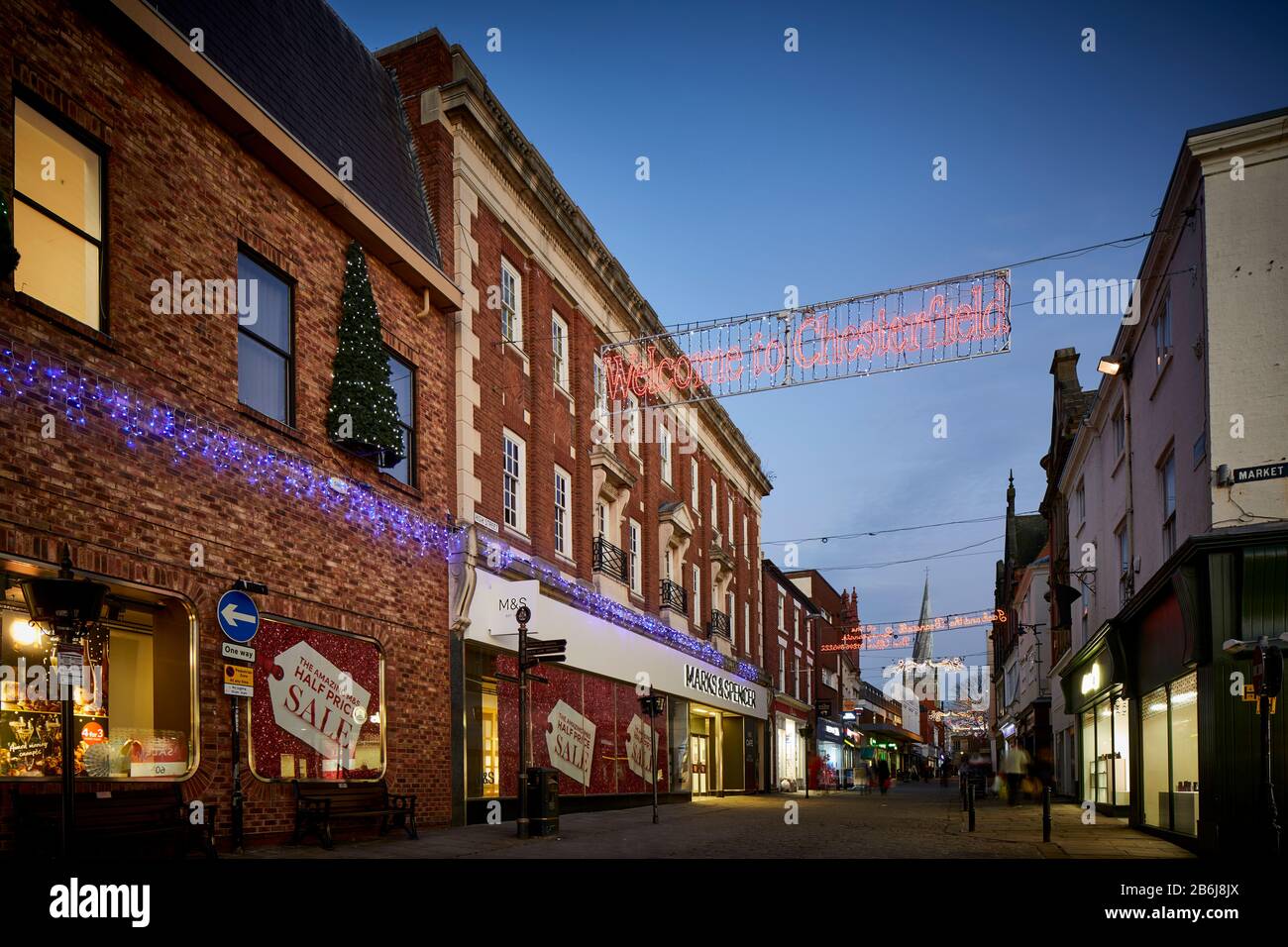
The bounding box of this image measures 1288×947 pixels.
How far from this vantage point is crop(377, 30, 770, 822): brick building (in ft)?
65.4

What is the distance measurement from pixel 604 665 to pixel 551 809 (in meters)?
8.90

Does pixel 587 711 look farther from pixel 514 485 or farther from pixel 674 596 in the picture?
pixel 674 596

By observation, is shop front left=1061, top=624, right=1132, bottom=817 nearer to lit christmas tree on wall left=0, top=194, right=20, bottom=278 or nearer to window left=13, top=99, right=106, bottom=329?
window left=13, top=99, right=106, bottom=329

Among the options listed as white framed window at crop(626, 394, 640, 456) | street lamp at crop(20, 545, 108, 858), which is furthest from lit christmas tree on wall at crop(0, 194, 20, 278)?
white framed window at crop(626, 394, 640, 456)

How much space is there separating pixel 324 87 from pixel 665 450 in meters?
18.3

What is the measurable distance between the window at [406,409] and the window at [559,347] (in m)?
7.11

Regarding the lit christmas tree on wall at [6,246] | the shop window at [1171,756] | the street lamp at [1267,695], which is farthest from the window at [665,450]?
the lit christmas tree on wall at [6,246]

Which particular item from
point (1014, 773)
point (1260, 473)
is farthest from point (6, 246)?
point (1014, 773)

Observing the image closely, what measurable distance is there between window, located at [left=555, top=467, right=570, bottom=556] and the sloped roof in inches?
278

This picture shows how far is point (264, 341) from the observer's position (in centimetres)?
1439

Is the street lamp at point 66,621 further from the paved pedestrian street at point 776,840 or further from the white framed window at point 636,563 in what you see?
the white framed window at point 636,563

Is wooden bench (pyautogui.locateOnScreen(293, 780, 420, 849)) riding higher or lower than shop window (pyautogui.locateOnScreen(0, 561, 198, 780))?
lower

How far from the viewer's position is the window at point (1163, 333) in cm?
1669
